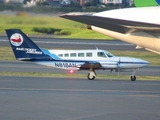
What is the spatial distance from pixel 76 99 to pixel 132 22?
3720 mm

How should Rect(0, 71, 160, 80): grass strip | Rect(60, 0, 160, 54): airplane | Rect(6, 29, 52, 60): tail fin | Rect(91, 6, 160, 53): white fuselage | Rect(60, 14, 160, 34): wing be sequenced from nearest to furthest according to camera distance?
Rect(60, 14, 160, 34): wing → Rect(60, 0, 160, 54): airplane → Rect(91, 6, 160, 53): white fuselage → Rect(6, 29, 52, 60): tail fin → Rect(0, 71, 160, 80): grass strip

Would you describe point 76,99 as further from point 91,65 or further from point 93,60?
point 93,60

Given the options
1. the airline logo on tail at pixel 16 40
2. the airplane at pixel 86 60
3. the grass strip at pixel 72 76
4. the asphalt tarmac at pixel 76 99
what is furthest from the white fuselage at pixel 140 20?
the airline logo on tail at pixel 16 40

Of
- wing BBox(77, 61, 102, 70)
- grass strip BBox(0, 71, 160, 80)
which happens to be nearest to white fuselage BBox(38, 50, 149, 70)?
wing BBox(77, 61, 102, 70)

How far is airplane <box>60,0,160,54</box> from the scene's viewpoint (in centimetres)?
1501

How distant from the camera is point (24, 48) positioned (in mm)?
26812

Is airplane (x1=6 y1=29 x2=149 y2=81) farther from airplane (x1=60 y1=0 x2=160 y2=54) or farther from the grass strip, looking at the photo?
airplane (x1=60 y1=0 x2=160 y2=54)

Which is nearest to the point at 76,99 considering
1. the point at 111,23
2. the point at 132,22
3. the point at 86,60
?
the point at 111,23

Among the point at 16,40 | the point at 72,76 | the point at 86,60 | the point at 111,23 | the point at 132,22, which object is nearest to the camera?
the point at 132,22

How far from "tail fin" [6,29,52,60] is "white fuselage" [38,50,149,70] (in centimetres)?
53

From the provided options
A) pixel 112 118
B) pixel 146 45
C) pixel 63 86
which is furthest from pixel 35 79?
pixel 112 118

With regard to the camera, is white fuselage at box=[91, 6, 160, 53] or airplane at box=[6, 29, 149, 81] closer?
white fuselage at box=[91, 6, 160, 53]

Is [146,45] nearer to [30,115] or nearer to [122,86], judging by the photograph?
[30,115]

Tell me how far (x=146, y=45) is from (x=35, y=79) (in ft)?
29.4
